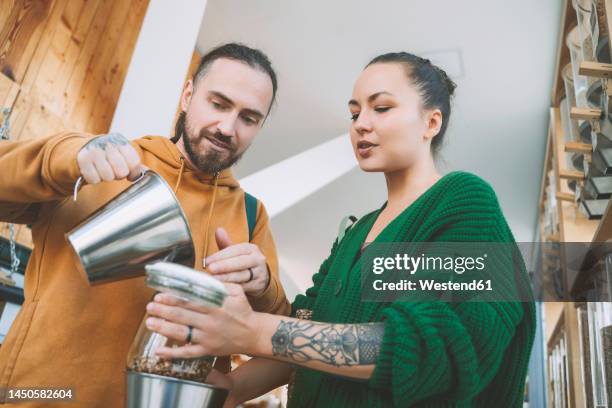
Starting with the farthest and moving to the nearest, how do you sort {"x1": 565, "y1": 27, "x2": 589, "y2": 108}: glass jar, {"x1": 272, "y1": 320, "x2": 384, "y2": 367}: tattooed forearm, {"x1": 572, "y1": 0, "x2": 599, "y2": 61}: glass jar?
{"x1": 565, "y1": 27, "x2": 589, "y2": 108}: glass jar < {"x1": 572, "y1": 0, "x2": 599, "y2": 61}: glass jar < {"x1": 272, "y1": 320, "x2": 384, "y2": 367}: tattooed forearm

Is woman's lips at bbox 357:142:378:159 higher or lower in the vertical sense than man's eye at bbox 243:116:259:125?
lower

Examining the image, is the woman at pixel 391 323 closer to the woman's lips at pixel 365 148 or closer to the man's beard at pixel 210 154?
the woman's lips at pixel 365 148

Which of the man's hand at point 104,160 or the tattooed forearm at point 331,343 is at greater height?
the man's hand at point 104,160

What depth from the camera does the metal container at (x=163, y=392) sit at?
0.54 meters

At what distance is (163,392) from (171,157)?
0.52 meters

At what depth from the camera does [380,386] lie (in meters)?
0.61

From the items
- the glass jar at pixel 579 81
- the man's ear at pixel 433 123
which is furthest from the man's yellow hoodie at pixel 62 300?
the glass jar at pixel 579 81

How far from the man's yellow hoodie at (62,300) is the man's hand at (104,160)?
0.08 feet

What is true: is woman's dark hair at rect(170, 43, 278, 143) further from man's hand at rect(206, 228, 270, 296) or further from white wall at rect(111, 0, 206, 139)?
white wall at rect(111, 0, 206, 139)

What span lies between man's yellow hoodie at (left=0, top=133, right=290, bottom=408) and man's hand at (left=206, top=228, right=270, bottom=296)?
5 centimetres

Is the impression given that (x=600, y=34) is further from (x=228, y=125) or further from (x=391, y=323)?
(x=391, y=323)

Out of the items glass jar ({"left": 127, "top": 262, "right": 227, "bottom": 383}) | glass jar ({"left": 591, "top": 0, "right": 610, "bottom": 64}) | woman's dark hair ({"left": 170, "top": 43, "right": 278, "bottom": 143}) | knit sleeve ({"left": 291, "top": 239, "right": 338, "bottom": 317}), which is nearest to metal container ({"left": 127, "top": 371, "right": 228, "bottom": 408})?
glass jar ({"left": 127, "top": 262, "right": 227, "bottom": 383})

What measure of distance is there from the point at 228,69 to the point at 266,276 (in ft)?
1.55

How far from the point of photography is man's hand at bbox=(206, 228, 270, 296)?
687mm
